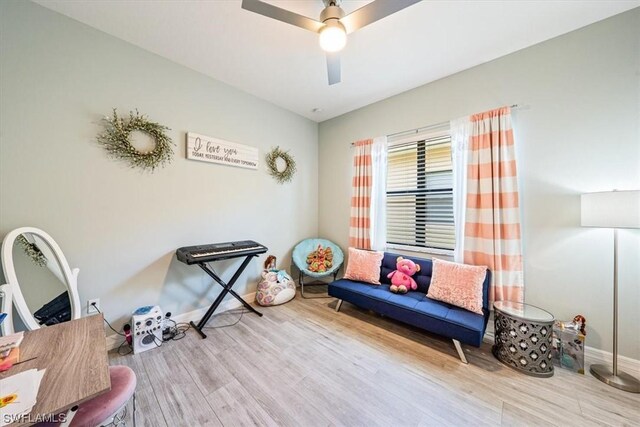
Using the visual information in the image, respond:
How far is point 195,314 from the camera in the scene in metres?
2.58

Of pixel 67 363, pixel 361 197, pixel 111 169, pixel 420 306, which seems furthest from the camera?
pixel 361 197

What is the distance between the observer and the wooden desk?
28.9 inches

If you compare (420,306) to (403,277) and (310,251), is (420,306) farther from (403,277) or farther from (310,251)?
(310,251)

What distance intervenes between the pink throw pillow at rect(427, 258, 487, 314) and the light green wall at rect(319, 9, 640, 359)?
19.4 inches

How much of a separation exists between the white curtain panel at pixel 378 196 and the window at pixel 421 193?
110mm

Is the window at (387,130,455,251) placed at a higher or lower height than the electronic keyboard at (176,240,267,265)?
higher

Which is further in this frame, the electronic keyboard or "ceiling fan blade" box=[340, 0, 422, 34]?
the electronic keyboard

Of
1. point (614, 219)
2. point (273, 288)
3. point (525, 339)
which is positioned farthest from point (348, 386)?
point (614, 219)

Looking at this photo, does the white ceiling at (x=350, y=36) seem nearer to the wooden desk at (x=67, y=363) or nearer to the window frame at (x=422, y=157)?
the window frame at (x=422, y=157)

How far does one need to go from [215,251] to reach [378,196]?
2.19m

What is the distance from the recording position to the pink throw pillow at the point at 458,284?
6.85ft

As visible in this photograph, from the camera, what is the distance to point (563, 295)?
6.48 feet

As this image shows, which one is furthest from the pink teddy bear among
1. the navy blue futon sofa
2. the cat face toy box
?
the cat face toy box

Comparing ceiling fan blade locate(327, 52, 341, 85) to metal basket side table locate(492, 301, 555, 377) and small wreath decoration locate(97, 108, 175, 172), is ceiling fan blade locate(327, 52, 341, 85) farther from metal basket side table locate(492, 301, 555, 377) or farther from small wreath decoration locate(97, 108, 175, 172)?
metal basket side table locate(492, 301, 555, 377)
